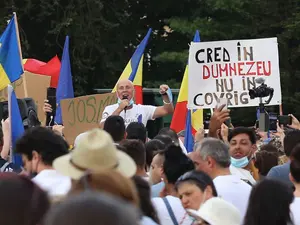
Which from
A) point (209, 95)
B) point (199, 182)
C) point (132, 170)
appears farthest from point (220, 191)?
point (209, 95)

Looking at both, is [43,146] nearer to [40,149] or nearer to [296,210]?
[40,149]

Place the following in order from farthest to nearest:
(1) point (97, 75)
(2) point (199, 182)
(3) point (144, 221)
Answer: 1. (1) point (97, 75)
2. (2) point (199, 182)
3. (3) point (144, 221)

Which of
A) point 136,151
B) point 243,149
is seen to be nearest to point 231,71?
point 243,149

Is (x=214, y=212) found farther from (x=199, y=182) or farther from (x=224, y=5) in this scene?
(x=224, y=5)

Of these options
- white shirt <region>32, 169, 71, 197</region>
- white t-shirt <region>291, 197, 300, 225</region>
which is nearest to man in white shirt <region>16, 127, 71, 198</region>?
white shirt <region>32, 169, 71, 197</region>

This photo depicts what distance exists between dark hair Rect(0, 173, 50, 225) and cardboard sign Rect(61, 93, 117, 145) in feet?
22.3

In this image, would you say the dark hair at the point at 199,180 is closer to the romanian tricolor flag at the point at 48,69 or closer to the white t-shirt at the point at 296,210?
the white t-shirt at the point at 296,210

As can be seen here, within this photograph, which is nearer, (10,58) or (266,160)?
(266,160)

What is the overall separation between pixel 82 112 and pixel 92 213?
26.4 feet

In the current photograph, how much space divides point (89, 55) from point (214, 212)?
21808mm

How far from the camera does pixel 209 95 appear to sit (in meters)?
10.6

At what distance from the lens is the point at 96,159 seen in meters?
3.16

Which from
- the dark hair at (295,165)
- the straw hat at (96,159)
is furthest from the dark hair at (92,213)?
the dark hair at (295,165)

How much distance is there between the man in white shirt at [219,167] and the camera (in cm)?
530
